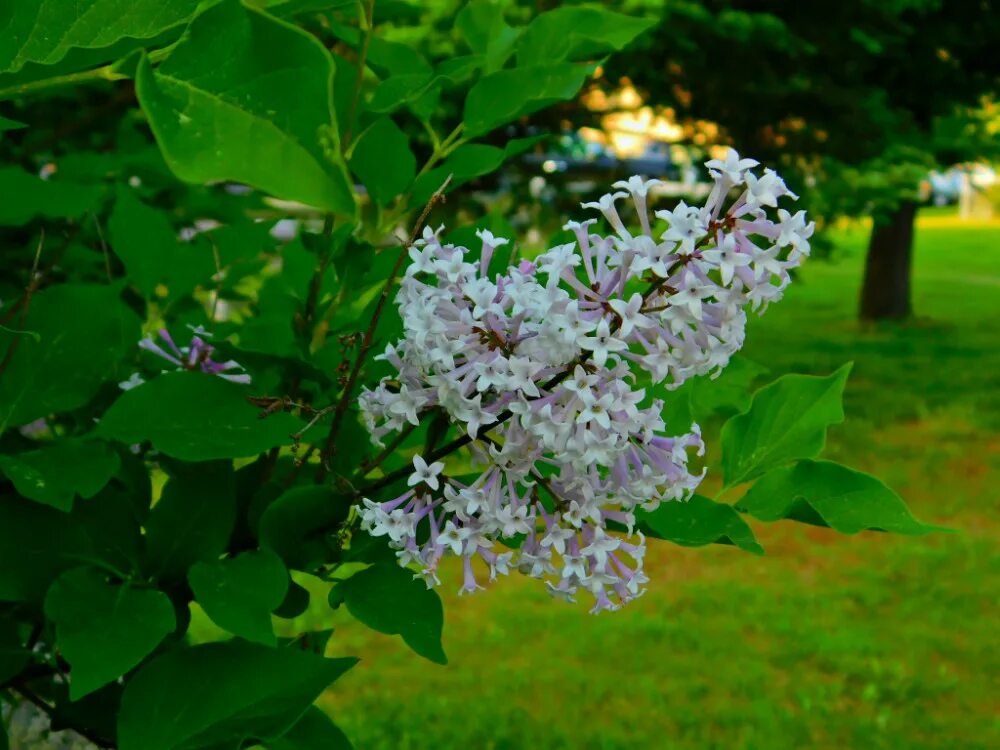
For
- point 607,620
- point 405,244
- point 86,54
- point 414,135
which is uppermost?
point 86,54

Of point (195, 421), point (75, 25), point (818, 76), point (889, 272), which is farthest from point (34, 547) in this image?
point (889, 272)

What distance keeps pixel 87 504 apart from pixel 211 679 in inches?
11.2

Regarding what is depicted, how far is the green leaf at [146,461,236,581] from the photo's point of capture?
129cm

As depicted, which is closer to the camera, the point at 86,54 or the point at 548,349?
the point at 86,54

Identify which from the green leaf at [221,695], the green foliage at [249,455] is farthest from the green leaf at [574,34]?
the green leaf at [221,695]

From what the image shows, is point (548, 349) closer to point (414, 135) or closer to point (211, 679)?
point (211, 679)

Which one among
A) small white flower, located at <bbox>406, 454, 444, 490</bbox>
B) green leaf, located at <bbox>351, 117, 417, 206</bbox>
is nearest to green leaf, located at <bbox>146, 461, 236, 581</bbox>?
small white flower, located at <bbox>406, 454, 444, 490</bbox>

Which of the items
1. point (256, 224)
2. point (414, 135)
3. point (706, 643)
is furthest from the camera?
point (414, 135)

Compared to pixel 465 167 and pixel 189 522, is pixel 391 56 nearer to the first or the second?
pixel 465 167

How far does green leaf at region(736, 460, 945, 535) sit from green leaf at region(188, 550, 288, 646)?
48 cm

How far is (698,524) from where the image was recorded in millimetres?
1194

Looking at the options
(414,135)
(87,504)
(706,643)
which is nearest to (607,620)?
(706,643)

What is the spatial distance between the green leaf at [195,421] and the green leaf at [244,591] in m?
0.11

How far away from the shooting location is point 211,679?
1.15 metres
